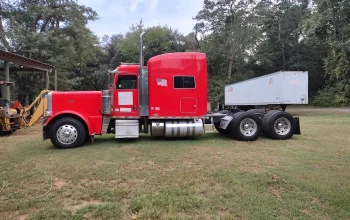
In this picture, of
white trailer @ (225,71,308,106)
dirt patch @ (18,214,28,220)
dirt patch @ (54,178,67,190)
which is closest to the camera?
Answer: dirt patch @ (18,214,28,220)

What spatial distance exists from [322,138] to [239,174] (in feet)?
18.8

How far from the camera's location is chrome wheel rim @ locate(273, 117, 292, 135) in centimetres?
935

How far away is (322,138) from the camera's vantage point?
9.32 metres

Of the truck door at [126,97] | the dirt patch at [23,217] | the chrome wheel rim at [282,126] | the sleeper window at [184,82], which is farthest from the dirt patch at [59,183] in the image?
the chrome wheel rim at [282,126]

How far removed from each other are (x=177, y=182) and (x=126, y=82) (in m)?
4.76

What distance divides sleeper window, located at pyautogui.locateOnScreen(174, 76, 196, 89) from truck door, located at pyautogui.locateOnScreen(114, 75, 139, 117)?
1263 millimetres

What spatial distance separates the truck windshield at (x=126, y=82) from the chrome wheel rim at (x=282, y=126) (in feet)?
16.4

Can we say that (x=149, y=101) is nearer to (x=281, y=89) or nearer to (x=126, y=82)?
(x=126, y=82)

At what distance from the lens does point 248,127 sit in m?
9.17

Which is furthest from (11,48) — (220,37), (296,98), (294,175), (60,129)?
(220,37)

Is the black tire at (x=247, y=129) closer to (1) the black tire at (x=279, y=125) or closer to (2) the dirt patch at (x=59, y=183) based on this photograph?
(1) the black tire at (x=279, y=125)

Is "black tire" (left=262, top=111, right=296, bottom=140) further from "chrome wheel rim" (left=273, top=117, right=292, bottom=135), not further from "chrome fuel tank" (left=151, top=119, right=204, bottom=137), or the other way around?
"chrome fuel tank" (left=151, top=119, right=204, bottom=137)

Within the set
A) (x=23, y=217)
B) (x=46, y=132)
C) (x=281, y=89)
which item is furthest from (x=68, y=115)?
(x=281, y=89)

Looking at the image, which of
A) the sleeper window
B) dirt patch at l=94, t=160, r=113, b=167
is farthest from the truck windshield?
dirt patch at l=94, t=160, r=113, b=167
